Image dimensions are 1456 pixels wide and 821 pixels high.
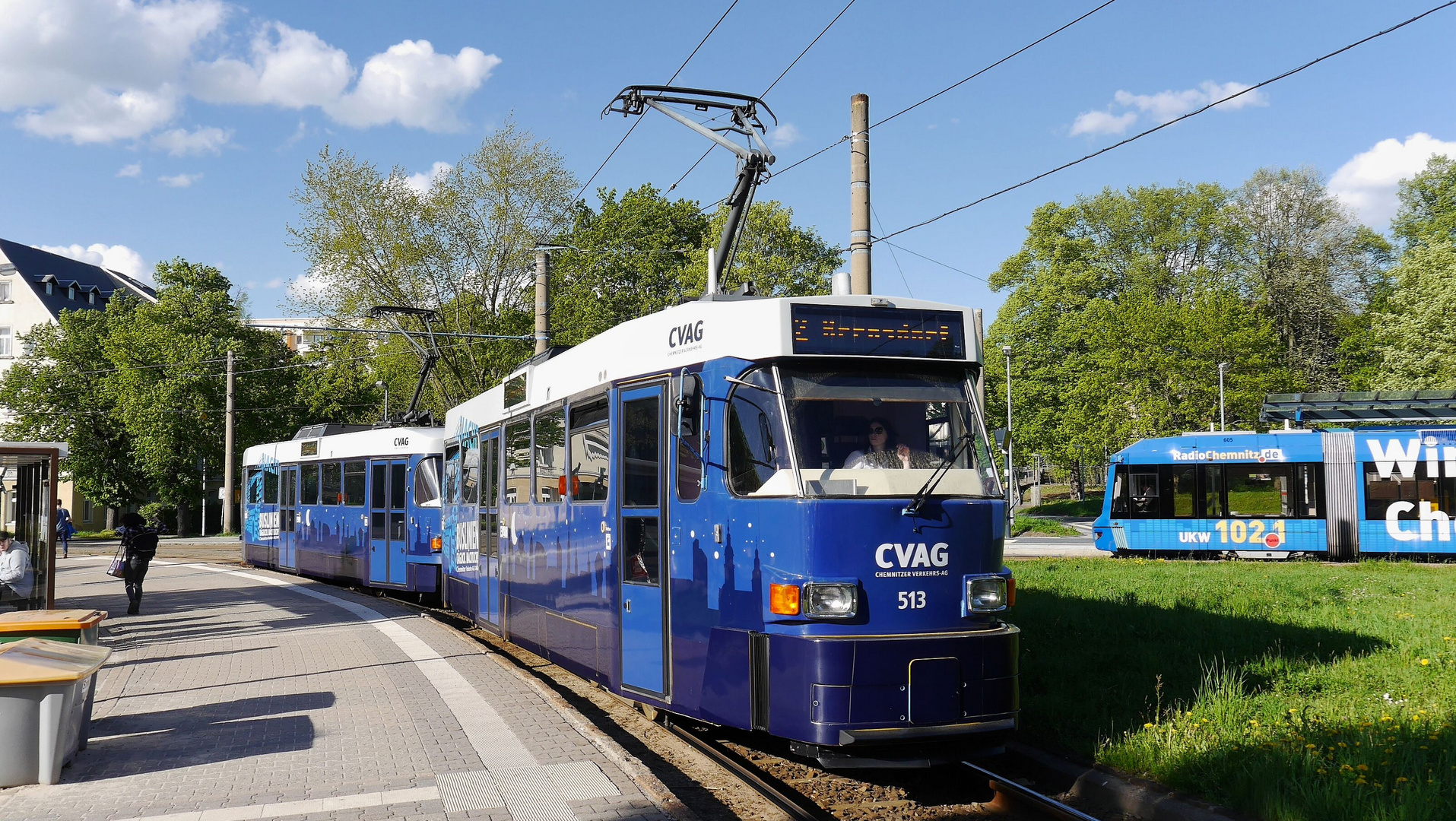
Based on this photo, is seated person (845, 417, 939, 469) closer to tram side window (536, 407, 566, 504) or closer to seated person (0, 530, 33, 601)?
tram side window (536, 407, 566, 504)

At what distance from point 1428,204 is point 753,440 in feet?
172

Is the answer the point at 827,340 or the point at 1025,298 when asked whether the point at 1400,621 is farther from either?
the point at 1025,298

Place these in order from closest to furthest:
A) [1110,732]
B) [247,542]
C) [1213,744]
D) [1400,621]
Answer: [1213,744], [1110,732], [1400,621], [247,542]

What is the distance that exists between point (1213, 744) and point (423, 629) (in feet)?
31.6

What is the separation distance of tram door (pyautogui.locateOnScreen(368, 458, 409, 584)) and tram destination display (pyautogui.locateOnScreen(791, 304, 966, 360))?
12035mm

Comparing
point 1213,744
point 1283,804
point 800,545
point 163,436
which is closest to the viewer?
point 1283,804

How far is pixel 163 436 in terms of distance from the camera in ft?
158

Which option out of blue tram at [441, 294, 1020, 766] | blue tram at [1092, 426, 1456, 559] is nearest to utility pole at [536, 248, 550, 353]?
blue tram at [441, 294, 1020, 766]

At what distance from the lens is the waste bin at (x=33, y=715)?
6285 millimetres

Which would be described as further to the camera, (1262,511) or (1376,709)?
(1262,511)

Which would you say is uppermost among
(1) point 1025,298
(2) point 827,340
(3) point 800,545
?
(1) point 1025,298

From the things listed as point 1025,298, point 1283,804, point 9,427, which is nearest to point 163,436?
point 9,427

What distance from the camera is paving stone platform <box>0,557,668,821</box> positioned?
600 centimetres

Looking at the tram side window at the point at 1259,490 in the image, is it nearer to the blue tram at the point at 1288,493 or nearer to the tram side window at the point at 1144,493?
the blue tram at the point at 1288,493
